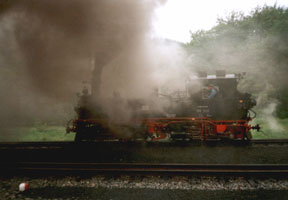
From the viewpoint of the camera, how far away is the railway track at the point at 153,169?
461cm

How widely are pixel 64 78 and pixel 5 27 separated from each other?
233cm

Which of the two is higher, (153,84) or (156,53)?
(156,53)

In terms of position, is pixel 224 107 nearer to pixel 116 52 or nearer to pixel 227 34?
pixel 116 52

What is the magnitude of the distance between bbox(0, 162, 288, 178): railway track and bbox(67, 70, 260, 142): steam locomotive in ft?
7.62

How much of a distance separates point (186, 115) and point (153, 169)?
3044 mm

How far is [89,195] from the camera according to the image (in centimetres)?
393

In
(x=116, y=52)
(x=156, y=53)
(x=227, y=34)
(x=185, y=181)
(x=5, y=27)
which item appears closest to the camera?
(x=185, y=181)

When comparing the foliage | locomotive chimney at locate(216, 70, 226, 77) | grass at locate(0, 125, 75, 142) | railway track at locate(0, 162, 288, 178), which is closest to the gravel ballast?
railway track at locate(0, 162, 288, 178)

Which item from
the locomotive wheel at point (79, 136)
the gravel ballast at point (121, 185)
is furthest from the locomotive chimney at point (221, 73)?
the locomotive wheel at point (79, 136)

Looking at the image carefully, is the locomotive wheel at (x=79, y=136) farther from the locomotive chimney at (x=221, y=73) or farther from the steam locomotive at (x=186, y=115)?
the locomotive chimney at (x=221, y=73)

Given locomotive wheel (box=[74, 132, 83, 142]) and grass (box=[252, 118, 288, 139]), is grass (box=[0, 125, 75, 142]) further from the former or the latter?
grass (box=[252, 118, 288, 139])

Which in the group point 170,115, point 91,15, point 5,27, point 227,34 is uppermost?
point 227,34

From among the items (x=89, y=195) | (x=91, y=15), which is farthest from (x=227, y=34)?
(x=89, y=195)

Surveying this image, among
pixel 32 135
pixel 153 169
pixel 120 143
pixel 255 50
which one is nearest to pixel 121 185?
pixel 153 169
